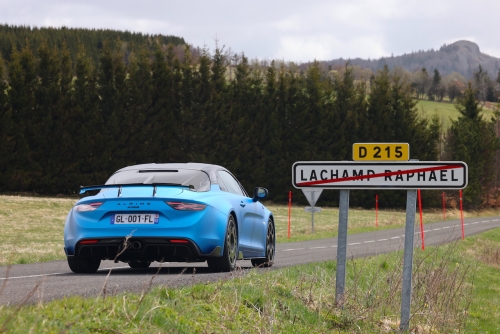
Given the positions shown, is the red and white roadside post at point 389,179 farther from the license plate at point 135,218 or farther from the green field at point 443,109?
the green field at point 443,109

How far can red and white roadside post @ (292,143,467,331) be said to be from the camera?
7625 millimetres

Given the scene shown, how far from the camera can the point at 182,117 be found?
52750mm

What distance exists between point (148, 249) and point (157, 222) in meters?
0.36

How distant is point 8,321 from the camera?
4.30 m

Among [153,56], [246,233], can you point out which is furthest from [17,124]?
[246,233]

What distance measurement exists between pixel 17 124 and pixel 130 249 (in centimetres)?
3982

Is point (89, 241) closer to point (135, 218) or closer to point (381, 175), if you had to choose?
point (135, 218)

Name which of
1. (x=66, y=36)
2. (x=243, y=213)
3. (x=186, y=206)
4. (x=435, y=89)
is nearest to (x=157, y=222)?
(x=186, y=206)

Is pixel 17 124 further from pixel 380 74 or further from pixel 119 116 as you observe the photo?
pixel 380 74

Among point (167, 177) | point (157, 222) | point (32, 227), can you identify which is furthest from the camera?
point (32, 227)

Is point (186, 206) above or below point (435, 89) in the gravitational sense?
below

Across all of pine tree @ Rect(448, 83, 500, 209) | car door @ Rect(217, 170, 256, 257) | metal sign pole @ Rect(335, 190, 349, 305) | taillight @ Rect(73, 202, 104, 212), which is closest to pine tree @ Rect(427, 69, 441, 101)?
pine tree @ Rect(448, 83, 500, 209)

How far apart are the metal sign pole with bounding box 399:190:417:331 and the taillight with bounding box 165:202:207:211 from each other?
2926mm

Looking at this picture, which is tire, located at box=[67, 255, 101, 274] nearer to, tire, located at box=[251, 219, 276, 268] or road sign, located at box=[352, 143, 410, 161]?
tire, located at box=[251, 219, 276, 268]
